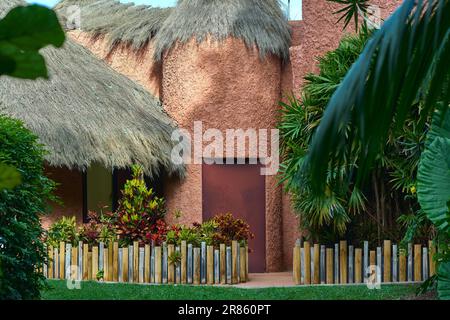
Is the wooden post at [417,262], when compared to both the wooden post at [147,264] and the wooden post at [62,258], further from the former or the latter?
the wooden post at [62,258]

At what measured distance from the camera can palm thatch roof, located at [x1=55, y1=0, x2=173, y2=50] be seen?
13383 mm

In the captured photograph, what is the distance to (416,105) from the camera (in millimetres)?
10000

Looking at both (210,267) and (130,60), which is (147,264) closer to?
(210,267)

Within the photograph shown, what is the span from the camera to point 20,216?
6246 mm

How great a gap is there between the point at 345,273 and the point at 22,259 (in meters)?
5.25

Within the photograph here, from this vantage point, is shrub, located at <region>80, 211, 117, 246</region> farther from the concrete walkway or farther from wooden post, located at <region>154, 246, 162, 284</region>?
the concrete walkway

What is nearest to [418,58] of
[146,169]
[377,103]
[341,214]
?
[377,103]

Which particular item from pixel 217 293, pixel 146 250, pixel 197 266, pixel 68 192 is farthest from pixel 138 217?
pixel 217 293

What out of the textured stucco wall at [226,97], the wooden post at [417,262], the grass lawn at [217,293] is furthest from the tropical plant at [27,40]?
the textured stucco wall at [226,97]

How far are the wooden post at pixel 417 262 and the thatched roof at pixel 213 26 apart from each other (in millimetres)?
4134

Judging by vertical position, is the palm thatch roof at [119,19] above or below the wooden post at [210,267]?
above

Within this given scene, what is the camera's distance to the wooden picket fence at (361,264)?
998cm

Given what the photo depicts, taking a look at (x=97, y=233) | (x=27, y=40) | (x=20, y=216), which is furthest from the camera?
(x=97, y=233)

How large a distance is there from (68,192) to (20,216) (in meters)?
5.94
